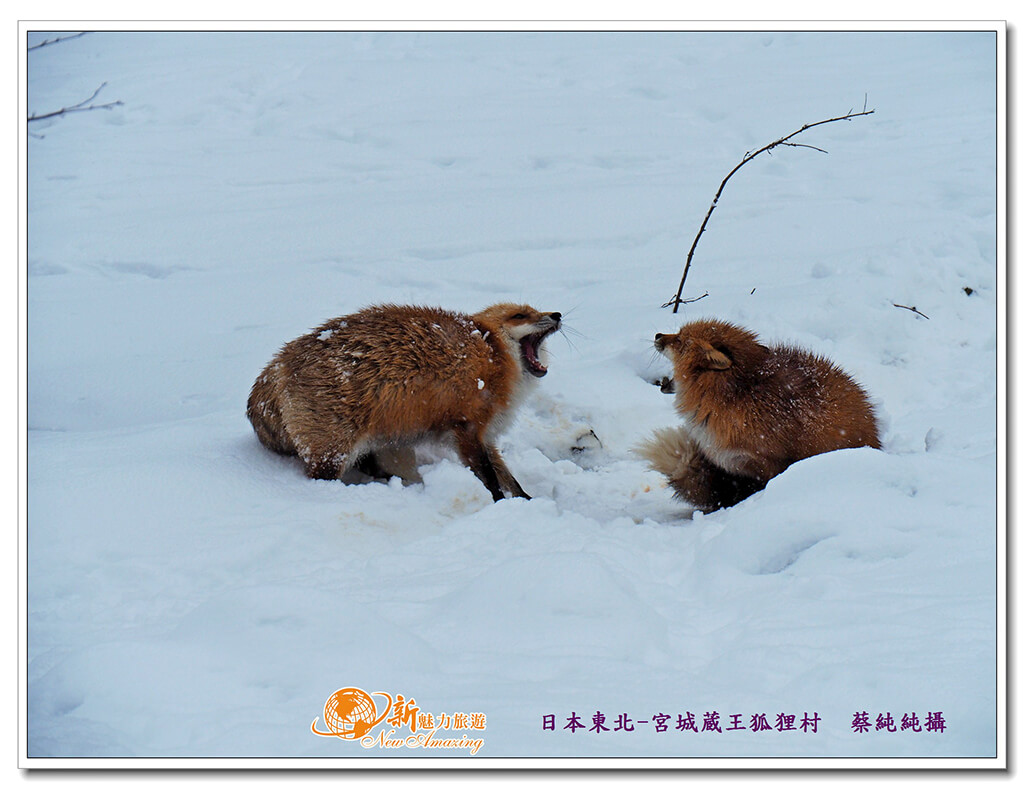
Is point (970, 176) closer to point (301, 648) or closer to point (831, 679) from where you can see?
point (831, 679)

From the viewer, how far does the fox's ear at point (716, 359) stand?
488 centimetres

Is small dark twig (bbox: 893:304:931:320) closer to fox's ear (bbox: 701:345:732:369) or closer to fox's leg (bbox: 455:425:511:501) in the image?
fox's ear (bbox: 701:345:732:369)

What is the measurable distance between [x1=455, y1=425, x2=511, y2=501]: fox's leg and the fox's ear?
4.71 ft

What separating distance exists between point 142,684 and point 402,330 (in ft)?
8.78

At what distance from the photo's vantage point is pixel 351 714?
280 centimetres

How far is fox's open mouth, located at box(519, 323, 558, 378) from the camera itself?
18.1 feet

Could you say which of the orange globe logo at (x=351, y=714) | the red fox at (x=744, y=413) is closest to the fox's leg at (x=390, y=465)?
the red fox at (x=744, y=413)

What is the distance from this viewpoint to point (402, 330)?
5090 millimetres

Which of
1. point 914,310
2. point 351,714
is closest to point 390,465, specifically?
point 351,714

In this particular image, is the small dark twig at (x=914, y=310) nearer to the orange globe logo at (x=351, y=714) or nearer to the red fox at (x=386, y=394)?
the red fox at (x=386, y=394)

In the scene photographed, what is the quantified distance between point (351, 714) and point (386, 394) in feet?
7.76

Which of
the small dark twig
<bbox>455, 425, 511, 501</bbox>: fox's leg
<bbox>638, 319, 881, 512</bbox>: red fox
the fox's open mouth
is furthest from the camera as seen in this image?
the small dark twig

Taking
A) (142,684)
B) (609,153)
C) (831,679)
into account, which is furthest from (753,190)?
(142,684)

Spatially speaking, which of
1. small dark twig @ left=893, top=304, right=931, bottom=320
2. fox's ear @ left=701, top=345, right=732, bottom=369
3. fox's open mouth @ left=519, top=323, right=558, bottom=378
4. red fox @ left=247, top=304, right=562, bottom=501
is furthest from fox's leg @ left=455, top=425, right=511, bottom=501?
small dark twig @ left=893, top=304, right=931, bottom=320
